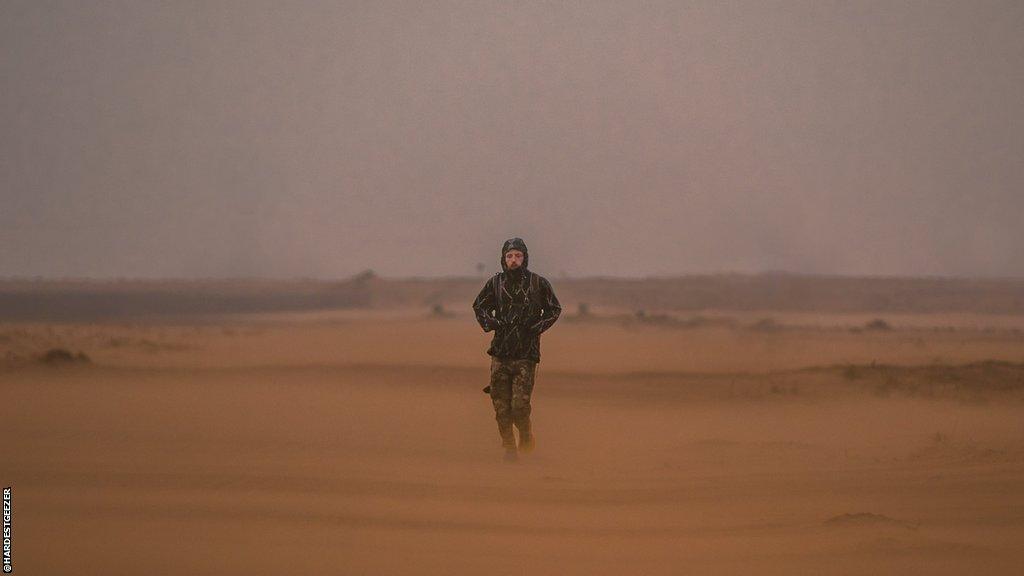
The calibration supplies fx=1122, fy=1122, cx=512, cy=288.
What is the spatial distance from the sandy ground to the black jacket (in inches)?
39.9

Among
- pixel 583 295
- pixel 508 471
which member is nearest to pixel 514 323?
pixel 508 471

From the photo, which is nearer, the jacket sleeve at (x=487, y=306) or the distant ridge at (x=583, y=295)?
the jacket sleeve at (x=487, y=306)

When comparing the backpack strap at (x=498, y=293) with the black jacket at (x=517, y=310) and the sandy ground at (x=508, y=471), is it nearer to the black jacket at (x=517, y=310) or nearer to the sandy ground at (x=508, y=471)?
the black jacket at (x=517, y=310)

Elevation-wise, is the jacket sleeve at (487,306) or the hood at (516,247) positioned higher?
the hood at (516,247)

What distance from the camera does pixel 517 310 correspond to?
32.0 feet

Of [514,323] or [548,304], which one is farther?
[548,304]

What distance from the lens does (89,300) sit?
2447 inches

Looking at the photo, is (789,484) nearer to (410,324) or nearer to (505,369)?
(505,369)

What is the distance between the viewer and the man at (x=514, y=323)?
975 cm

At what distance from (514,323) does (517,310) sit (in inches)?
4.6

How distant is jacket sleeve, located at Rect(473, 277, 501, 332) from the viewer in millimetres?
9797

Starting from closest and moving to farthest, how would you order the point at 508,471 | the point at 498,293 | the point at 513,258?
the point at 508,471, the point at 513,258, the point at 498,293

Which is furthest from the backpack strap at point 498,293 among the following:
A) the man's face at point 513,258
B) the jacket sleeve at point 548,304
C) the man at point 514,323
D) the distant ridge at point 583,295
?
the distant ridge at point 583,295

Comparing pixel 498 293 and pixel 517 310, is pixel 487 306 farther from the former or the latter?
pixel 517 310
